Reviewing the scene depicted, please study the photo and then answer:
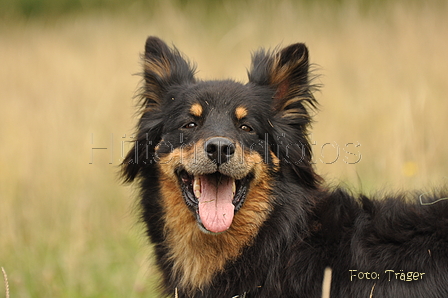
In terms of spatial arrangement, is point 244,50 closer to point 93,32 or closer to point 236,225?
point 93,32

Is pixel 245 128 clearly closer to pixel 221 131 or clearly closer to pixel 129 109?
pixel 221 131

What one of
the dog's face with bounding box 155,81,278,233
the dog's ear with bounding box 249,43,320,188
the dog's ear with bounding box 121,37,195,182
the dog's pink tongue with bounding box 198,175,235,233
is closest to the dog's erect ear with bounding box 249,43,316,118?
the dog's ear with bounding box 249,43,320,188

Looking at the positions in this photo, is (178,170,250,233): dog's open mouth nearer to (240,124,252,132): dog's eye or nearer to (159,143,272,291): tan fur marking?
(159,143,272,291): tan fur marking

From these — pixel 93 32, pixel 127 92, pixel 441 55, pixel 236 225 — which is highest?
pixel 93 32

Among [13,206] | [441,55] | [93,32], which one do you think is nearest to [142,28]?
[93,32]

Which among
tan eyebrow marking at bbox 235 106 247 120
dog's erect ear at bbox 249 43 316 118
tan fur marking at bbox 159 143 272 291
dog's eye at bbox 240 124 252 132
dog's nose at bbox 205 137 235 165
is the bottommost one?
tan fur marking at bbox 159 143 272 291

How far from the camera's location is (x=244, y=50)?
9562mm

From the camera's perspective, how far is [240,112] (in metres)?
4.04

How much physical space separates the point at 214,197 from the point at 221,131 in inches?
20.8

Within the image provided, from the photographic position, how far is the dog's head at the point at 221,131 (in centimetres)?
371

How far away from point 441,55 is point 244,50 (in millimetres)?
3609

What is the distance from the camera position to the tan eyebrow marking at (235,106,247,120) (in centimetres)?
404

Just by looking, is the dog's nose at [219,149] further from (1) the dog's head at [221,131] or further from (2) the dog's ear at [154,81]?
(2) the dog's ear at [154,81]

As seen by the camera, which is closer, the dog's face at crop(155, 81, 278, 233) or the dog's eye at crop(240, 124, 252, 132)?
the dog's face at crop(155, 81, 278, 233)
